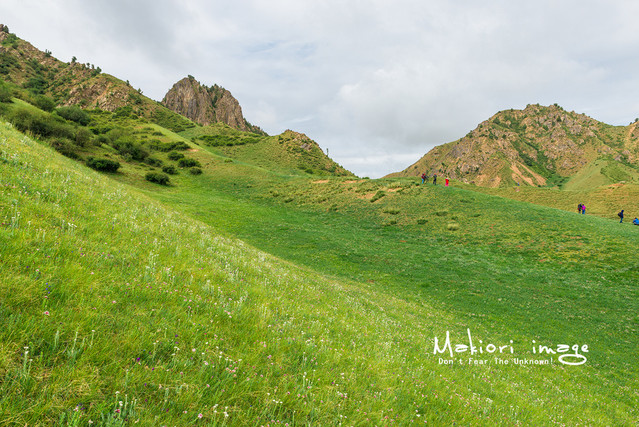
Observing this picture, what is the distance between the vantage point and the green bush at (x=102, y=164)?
46.1 meters

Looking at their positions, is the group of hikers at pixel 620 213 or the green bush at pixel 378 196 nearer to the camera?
the group of hikers at pixel 620 213

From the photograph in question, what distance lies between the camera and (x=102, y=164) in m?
46.9

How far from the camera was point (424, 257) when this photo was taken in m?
27.8

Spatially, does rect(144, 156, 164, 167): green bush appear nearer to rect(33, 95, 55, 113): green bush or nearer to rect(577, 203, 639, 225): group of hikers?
rect(33, 95, 55, 113): green bush

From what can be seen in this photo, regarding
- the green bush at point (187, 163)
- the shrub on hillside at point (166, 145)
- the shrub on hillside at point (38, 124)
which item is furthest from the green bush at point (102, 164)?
the shrub on hillside at point (166, 145)

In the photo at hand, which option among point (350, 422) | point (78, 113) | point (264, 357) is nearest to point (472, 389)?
point (350, 422)

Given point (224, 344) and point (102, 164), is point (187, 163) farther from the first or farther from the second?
point (224, 344)

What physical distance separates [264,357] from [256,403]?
2.50 feet

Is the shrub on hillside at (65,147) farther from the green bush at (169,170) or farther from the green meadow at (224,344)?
the green meadow at (224,344)

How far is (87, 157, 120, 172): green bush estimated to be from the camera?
46.1 metres

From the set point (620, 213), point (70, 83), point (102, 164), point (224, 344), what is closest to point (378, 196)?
point (620, 213)

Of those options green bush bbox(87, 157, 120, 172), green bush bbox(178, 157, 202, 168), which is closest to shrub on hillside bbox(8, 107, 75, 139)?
green bush bbox(87, 157, 120, 172)

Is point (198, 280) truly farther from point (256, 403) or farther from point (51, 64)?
point (51, 64)

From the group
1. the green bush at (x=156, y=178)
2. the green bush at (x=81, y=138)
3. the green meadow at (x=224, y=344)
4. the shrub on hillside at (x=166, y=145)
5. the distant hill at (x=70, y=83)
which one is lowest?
the green meadow at (x=224, y=344)
